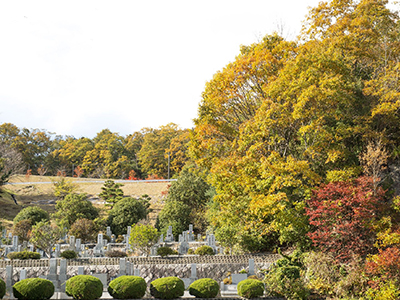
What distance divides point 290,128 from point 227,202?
5.15 metres

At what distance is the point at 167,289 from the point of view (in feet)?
45.8

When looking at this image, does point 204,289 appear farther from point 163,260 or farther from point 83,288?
point 163,260

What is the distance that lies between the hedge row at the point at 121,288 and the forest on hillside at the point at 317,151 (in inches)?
58.9

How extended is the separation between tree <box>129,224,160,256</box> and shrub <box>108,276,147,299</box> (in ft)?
19.2

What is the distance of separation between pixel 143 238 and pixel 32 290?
7509mm

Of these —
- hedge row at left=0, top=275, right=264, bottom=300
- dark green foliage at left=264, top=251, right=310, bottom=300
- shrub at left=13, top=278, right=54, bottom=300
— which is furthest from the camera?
dark green foliage at left=264, top=251, right=310, bottom=300

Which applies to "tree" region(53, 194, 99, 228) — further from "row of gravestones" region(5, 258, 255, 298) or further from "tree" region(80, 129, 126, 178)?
"tree" region(80, 129, 126, 178)

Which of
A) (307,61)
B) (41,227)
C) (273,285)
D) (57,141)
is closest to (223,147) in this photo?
(307,61)

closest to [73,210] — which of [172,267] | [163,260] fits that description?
[163,260]

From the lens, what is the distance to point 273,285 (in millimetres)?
14930

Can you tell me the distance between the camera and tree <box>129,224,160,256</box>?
65.0 ft

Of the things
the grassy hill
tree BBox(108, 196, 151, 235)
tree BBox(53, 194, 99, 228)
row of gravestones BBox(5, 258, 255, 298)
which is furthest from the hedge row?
the grassy hill

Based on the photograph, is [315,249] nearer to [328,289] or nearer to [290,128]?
[328,289]

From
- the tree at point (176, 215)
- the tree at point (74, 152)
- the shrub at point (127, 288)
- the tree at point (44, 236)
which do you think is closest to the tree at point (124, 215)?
the tree at point (176, 215)
